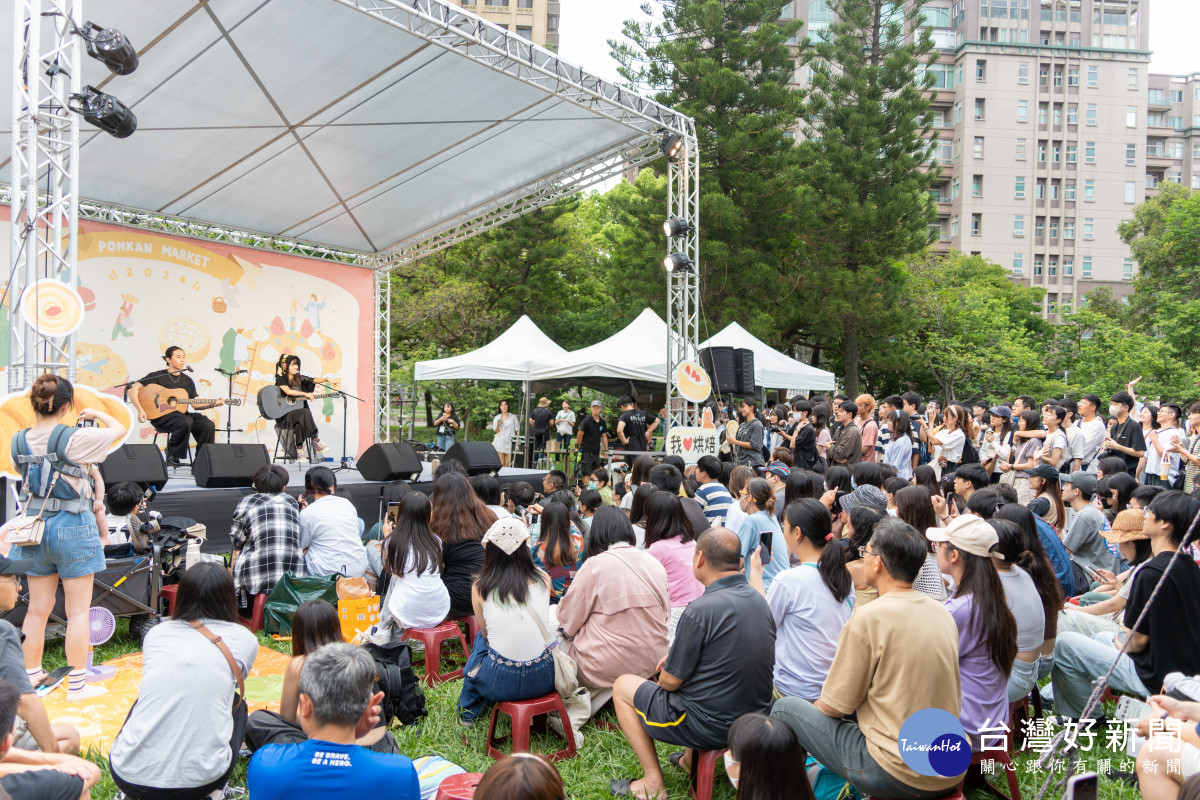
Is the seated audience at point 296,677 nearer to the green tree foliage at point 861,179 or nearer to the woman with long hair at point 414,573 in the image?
the woman with long hair at point 414,573

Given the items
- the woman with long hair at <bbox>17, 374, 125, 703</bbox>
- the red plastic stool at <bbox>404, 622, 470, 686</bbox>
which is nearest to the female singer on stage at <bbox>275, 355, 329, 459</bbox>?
the woman with long hair at <bbox>17, 374, 125, 703</bbox>

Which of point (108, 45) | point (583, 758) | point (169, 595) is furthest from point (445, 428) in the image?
point (583, 758)

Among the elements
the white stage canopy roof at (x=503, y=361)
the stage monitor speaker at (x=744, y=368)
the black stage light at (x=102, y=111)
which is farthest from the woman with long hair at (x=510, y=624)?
the white stage canopy roof at (x=503, y=361)

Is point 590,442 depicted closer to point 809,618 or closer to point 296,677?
point 809,618

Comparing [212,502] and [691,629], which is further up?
[691,629]

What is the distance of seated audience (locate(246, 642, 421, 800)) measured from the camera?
72.2 inches

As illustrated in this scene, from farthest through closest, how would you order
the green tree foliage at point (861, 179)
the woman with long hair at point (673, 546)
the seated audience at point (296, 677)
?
the green tree foliage at point (861, 179)
the woman with long hair at point (673, 546)
the seated audience at point (296, 677)

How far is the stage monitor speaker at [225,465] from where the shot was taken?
22.2ft

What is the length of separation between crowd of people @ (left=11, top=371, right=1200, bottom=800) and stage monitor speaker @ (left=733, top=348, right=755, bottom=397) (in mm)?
4977

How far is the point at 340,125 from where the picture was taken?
8.72 metres

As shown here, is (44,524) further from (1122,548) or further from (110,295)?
(110,295)

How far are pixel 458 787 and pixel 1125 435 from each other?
6.85 meters

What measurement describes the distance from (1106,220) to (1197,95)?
17474 millimetres

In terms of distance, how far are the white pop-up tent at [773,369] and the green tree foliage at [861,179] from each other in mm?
5129
